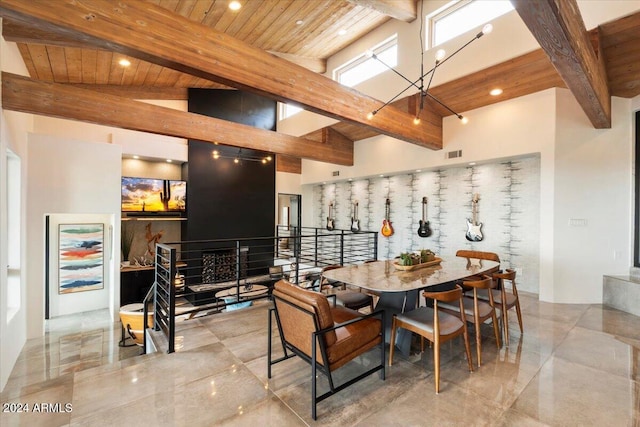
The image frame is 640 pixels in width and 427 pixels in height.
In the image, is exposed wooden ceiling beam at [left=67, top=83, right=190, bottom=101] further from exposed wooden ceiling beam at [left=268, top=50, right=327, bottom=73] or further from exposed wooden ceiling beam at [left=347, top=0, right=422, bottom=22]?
exposed wooden ceiling beam at [left=347, top=0, right=422, bottom=22]

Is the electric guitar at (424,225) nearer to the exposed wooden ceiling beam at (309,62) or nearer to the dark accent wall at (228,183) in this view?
the dark accent wall at (228,183)

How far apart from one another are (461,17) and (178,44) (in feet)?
15.3

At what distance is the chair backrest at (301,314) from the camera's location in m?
2.01

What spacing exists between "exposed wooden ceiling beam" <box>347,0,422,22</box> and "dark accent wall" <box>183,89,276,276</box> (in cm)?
418

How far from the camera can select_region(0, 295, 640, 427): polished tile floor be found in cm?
198

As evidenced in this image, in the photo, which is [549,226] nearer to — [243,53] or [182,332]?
[243,53]

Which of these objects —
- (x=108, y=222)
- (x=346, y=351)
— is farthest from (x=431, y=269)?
(x=108, y=222)

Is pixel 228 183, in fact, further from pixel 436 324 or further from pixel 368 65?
pixel 436 324

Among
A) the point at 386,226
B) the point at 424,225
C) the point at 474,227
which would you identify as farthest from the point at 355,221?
the point at 474,227

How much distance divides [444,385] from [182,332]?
2.78 m

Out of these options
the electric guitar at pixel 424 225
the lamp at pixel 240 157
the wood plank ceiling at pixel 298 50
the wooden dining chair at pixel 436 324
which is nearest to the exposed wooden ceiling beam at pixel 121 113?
the wood plank ceiling at pixel 298 50

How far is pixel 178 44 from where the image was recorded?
2387 millimetres

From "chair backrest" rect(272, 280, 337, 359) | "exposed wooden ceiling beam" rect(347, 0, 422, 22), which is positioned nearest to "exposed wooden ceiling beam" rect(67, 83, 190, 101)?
"exposed wooden ceiling beam" rect(347, 0, 422, 22)

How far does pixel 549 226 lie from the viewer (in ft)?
15.1
